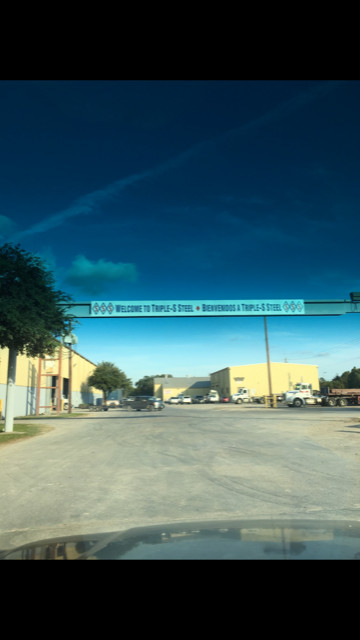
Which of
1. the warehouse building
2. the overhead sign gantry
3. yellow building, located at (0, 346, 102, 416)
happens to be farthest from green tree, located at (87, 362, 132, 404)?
the overhead sign gantry

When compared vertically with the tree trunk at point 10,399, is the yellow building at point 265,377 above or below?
above

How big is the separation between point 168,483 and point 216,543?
468cm

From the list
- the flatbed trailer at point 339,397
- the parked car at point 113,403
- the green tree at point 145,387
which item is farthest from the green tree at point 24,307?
the green tree at point 145,387

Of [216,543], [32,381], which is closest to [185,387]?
[32,381]

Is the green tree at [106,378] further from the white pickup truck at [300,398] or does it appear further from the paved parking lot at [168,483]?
the paved parking lot at [168,483]

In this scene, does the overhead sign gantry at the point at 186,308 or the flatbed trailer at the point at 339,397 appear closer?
the overhead sign gantry at the point at 186,308

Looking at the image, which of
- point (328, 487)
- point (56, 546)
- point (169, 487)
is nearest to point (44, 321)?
point (169, 487)

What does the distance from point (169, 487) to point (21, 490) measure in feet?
8.29

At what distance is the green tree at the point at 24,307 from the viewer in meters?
17.8

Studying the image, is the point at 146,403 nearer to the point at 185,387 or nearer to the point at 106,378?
the point at 106,378

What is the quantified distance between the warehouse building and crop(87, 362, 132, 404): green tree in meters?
39.5

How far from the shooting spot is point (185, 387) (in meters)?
112

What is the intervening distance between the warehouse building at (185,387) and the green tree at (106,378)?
39457 millimetres
